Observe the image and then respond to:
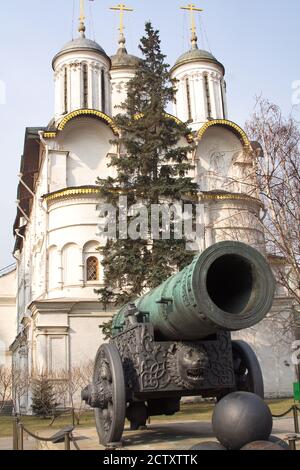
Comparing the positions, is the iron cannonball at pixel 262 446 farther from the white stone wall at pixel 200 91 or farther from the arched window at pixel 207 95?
the arched window at pixel 207 95

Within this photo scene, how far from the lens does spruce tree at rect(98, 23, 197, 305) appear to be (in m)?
17.9

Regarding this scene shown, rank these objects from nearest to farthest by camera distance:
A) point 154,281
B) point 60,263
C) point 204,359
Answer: point 204,359, point 154,281, point 60,263

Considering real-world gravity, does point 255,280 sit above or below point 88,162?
below

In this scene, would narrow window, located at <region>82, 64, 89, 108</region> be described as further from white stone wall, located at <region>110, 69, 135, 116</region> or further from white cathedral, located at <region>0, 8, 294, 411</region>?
white stone wall, located at <region>110, 69, 135, 116</region>

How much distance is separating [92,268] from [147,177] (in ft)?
20.3

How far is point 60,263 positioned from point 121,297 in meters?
6.27

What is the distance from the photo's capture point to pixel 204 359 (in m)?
6.55

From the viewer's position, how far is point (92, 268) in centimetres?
2370

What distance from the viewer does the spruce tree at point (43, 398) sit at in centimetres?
1997

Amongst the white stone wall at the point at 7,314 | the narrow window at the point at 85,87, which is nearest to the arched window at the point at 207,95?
the narrow window at the point at 85,87

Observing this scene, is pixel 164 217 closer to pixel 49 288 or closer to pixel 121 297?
pixel 121 297

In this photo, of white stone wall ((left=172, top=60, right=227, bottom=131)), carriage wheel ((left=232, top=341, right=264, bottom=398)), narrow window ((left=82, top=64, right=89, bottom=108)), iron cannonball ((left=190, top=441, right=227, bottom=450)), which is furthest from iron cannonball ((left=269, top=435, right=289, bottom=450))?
white stone wall ((left=172, top=60, right=227, bottom=131))

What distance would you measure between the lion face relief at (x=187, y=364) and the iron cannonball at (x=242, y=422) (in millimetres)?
1014
